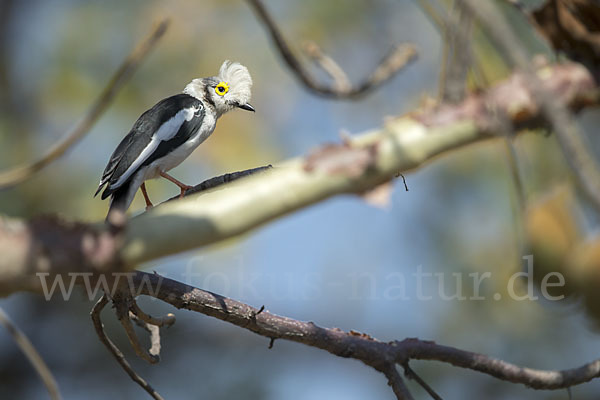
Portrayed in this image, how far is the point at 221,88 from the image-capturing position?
183 cm

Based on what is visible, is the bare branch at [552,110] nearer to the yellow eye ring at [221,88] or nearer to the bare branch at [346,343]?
the bare branch at [346,343]

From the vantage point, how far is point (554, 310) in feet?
2.98

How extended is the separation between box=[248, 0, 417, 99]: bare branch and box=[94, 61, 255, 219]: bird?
0.69 m

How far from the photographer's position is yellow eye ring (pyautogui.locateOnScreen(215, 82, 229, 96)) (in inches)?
71.2

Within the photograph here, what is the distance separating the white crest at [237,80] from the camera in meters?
1.71

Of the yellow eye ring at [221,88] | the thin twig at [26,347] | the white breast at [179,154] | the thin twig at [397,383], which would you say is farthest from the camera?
the yellow eye ring at [221,88]

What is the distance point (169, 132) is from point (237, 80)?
223mm

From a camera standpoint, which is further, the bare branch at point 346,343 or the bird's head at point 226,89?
the bird's head at point 226,89

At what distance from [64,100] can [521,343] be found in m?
3.12

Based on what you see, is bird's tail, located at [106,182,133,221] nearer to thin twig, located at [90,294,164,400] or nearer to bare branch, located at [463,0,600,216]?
thin twig, located at [90,294,164,400]

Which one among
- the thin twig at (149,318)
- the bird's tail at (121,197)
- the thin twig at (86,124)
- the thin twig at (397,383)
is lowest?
the thin twig at (397,383)

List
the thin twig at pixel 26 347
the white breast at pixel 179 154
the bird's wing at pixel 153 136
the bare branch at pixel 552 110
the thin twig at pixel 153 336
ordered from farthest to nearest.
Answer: the white breast at pixel 179 154 < the bird's wing at pixel 153 136 < the thin twig at pixel 153 336 < the thin twig at pixel 26 347 < the bare branch at pixel 552 110

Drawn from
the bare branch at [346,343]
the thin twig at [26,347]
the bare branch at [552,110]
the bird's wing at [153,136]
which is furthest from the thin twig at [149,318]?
the bare branch at [552,110]

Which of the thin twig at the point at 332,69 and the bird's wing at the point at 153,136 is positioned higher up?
the thin twig at the point at 332,69
